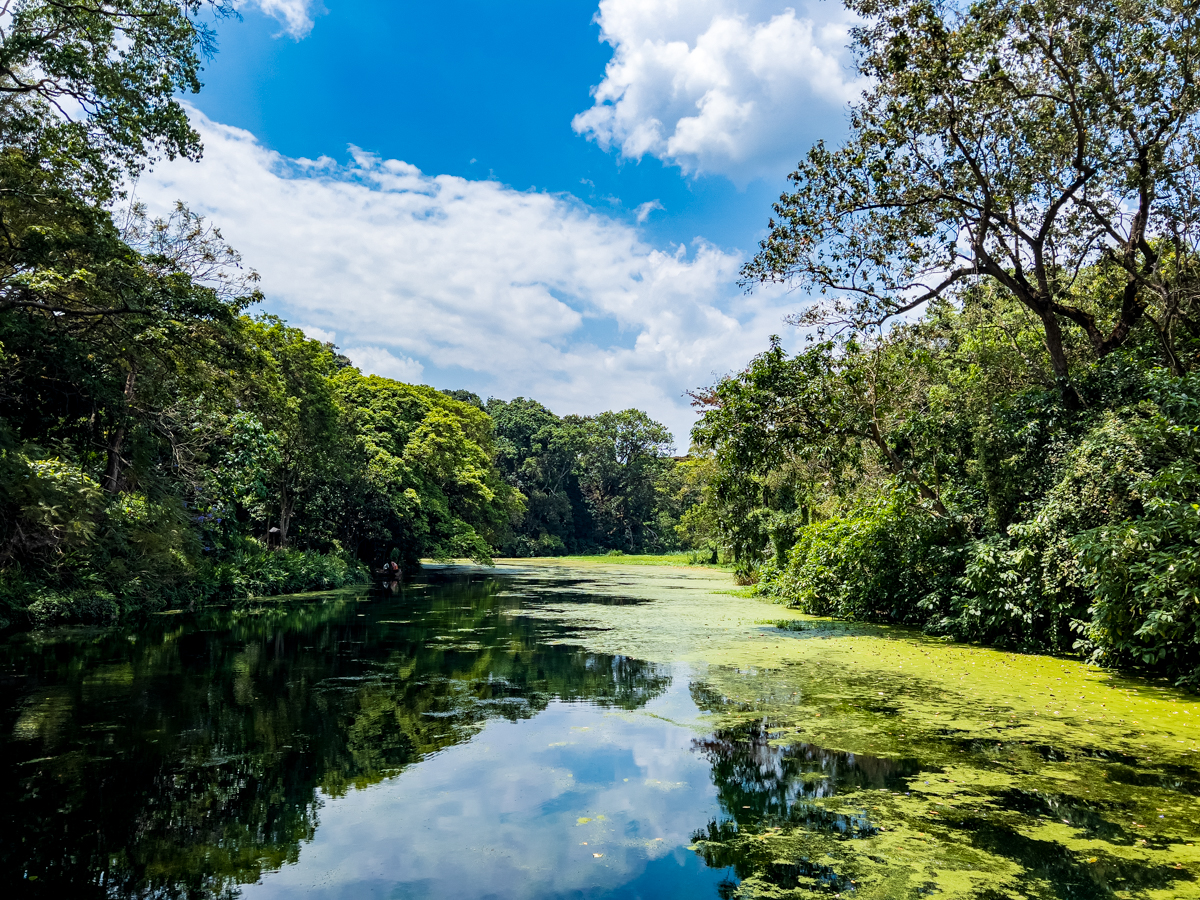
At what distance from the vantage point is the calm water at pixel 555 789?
3.27 meters

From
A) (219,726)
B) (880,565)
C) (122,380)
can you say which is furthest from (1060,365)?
(122,380)

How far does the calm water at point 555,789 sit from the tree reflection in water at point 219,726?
0.02 metres

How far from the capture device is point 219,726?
18.9 ft

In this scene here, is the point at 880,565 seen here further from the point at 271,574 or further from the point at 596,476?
the point at 596,476

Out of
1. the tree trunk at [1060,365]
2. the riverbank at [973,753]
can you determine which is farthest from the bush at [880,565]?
the tree trunk at [1060,365]

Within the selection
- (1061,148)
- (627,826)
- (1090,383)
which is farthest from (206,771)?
(1061,148)

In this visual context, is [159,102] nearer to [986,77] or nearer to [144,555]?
[144,555]

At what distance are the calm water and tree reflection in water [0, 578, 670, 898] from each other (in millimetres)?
25

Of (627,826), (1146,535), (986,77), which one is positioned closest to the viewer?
(627,826)

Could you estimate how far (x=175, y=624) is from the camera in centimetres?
1251

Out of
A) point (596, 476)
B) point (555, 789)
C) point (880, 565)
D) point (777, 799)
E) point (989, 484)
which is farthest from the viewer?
point (596, 476)

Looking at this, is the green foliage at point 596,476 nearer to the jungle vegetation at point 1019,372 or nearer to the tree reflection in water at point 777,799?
the jungle vegetation at point 1019,372

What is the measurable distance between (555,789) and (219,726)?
3.13m

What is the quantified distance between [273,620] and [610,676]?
27.3ft
